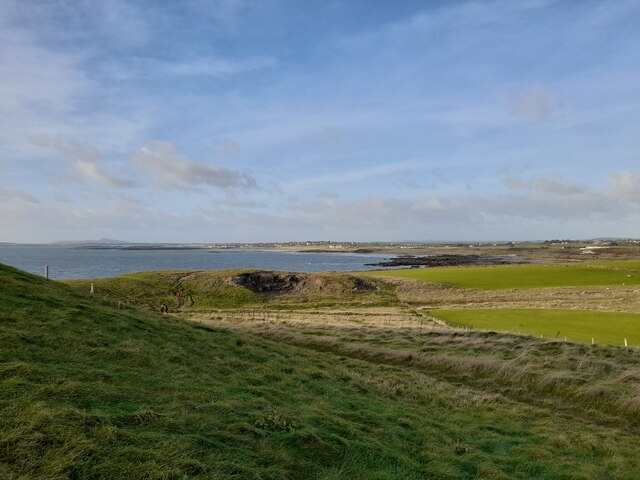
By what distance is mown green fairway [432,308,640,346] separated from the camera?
30.0 metres

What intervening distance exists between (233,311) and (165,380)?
37.9 meters

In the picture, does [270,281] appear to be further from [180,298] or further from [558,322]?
[558,322]

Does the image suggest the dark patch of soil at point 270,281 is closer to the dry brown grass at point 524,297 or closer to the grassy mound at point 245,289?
the grassy mound at point 245,289

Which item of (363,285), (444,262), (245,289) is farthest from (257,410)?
(444,262)

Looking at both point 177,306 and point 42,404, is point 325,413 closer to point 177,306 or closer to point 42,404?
point 42,404

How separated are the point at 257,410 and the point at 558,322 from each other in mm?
33310

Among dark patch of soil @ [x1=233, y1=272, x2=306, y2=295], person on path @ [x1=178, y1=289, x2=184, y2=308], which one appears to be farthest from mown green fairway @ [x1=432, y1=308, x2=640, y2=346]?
person on path @ [x1=178, y1=289, x2=184, y2=308]

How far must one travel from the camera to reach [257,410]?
917 centimetres

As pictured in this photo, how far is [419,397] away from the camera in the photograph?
15445 mm

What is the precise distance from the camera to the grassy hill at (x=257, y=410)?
611 centimetres

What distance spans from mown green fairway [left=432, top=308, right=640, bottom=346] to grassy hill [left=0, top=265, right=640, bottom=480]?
962 centimetres

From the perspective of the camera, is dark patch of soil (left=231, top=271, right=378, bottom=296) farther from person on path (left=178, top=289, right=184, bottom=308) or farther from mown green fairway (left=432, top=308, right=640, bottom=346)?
mown green fairway (left=432, top=308, right=640, bottom=346)

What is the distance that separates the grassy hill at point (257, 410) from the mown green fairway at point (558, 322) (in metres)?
9.62

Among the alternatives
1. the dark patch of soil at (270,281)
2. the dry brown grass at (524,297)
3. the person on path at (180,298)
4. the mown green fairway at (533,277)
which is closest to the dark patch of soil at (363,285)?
the dry brown grass at (524,297)
